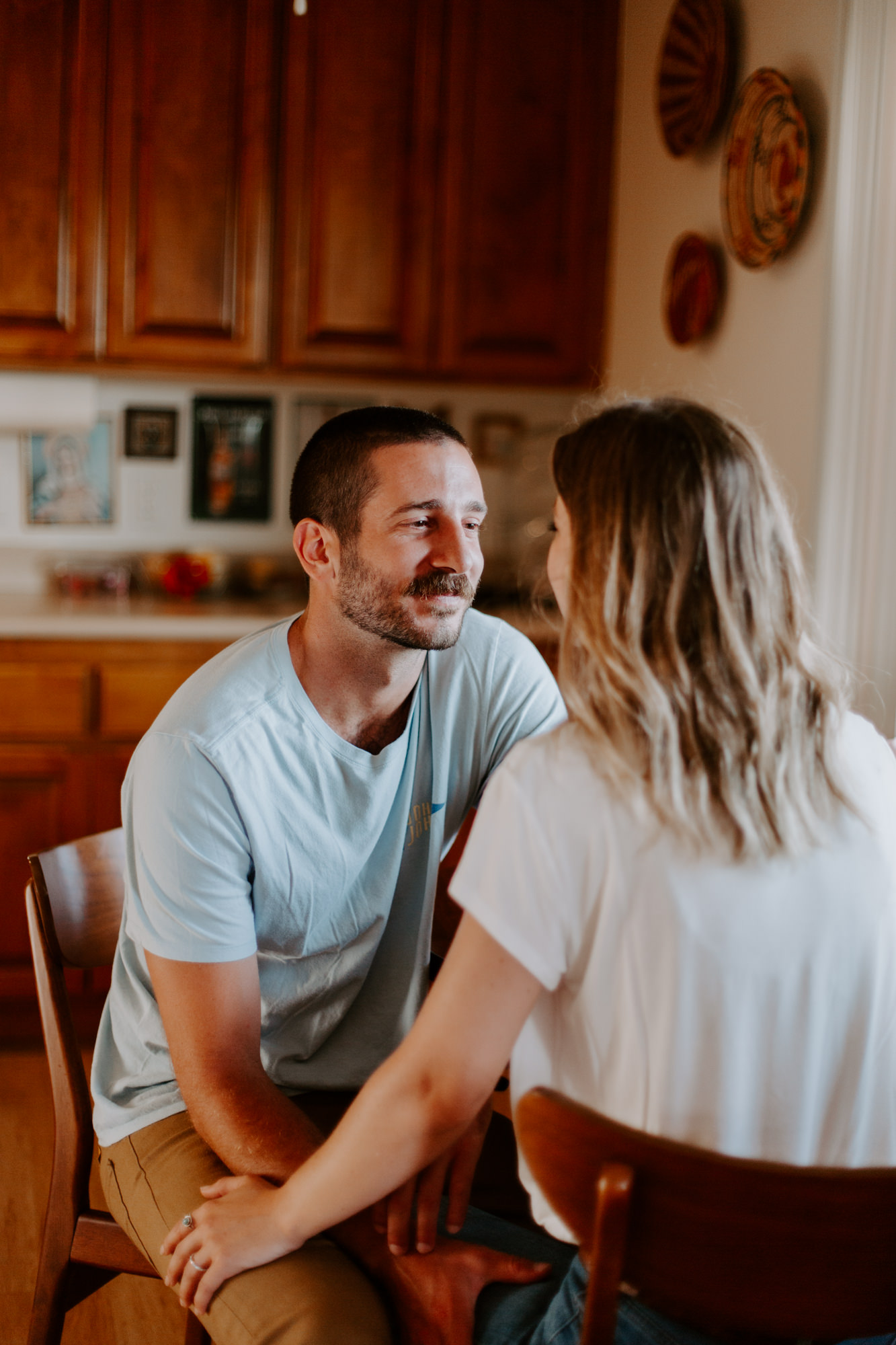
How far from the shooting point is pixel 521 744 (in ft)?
2.85

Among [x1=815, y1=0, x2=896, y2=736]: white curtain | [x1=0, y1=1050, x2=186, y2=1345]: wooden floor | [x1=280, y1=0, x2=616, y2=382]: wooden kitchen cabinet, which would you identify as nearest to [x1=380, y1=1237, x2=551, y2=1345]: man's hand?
[x1=0, y1=1050, x2=186, y2=1345]: wooden floor

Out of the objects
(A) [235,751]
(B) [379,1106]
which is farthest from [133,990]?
(B) [379,1106]

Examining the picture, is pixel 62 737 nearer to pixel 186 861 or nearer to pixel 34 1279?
pixel 34 1279

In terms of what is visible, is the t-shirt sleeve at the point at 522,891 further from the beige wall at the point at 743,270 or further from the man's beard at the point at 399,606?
the beige wall at the point at 743,270

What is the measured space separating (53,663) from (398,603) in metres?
1.49

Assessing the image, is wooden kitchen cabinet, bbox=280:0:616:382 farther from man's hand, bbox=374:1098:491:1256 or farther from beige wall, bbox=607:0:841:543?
man's hand, bbox=374:1098:491:1256

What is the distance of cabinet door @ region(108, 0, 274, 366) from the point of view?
9.23ft

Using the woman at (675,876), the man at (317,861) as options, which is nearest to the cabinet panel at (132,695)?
the man at (317,861)

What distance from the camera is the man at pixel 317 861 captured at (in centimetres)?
108

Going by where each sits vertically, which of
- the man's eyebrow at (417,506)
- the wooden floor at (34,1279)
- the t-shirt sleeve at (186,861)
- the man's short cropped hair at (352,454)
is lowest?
the wooden floor at (34,1279)

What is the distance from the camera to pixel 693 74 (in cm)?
253

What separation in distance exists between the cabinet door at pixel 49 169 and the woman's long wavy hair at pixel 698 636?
7.65ft

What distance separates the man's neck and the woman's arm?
49 cm

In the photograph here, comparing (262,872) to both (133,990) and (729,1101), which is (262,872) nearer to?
(133,990)
